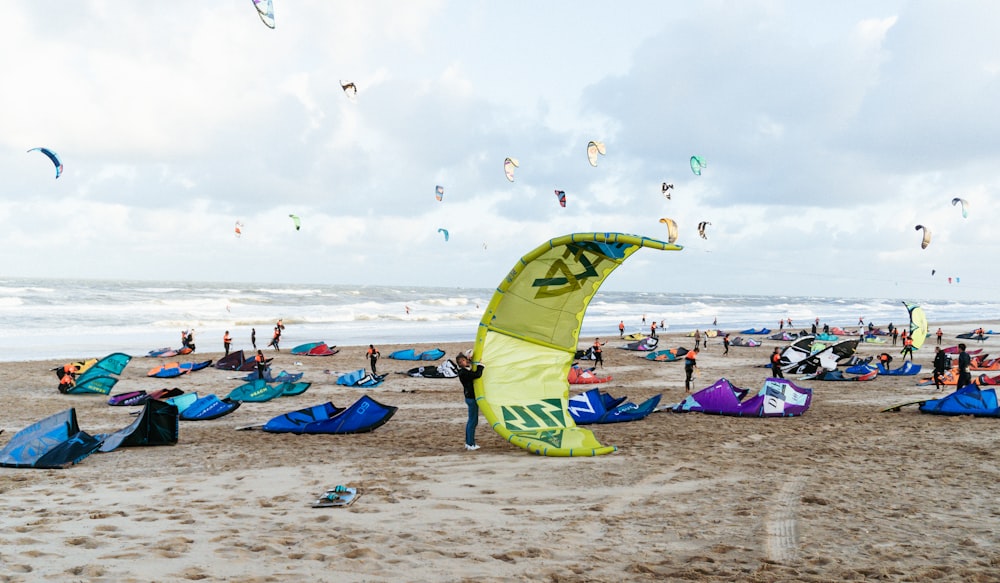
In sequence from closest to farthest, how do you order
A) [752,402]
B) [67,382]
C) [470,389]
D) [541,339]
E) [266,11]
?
[470,389], [541,339], [752,402], [266,11], [67,382]

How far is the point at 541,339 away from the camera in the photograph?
9.15 metres

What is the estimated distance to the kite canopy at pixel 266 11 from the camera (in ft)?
38.3

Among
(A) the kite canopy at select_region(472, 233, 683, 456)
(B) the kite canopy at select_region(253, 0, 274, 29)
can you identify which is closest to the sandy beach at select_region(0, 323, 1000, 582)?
(A) the kite canopy at select_region(472, 233, 683, 456)

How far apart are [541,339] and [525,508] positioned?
12.1 ft

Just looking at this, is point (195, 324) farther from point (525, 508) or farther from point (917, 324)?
point (525, 508)

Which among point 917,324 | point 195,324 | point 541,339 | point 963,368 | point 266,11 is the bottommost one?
point 195,324

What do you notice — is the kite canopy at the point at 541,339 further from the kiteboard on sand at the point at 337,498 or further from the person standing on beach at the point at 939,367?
the person standing on beach at the point at 939,367

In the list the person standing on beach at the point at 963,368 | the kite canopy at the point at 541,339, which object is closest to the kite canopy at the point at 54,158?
the kite canopy at the point at 541,339

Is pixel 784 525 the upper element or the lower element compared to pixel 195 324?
upper

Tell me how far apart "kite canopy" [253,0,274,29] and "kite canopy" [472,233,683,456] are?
721cm

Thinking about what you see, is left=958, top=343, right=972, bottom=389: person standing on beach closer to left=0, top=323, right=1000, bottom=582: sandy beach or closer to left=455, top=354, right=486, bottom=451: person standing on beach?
left=0, top=323, right=1000, bottom=582: sandy beach

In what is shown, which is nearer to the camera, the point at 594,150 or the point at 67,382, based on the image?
the point at 67,382

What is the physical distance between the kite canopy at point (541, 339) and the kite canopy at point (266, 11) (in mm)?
7213

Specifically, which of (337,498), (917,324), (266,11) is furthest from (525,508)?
(917,324)
